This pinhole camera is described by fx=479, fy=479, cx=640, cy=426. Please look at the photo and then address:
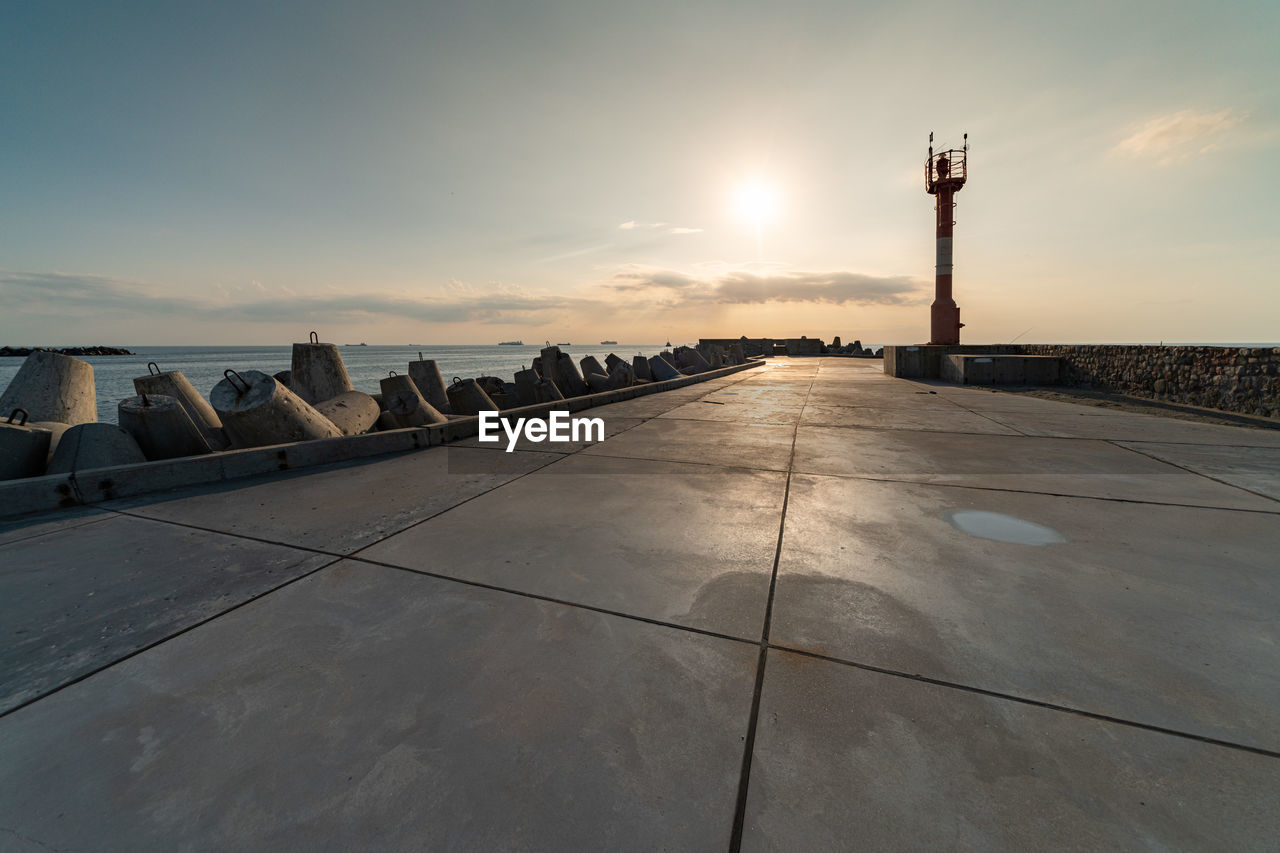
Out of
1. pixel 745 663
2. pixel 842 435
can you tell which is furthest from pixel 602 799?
pixel 842 435

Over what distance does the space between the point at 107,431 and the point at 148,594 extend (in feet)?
13.1

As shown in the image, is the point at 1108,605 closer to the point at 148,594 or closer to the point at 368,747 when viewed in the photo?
the point at 368,747

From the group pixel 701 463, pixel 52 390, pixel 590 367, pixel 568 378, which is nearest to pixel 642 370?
pixel 590 367

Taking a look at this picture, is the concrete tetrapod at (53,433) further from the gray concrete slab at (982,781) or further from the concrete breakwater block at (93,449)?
the gray concrete slab at (982,781)

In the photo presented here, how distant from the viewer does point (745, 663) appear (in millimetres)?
2158

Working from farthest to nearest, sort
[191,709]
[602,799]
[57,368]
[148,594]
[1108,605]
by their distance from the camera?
1. [57,368]
2. [148,594]
3. [1108,605]
4. [191,709]
5. [602,799]

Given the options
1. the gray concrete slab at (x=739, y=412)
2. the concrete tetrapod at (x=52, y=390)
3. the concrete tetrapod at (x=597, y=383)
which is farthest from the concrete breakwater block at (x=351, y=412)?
the concrete tetrapod at (x=597, y=383)

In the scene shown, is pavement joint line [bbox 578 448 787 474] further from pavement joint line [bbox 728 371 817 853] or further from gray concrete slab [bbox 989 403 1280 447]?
gray concrete slab [bbox 989 403 1280 447]

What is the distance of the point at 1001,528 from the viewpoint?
361 cm

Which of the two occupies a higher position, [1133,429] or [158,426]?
[158,426]

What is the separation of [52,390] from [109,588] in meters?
6.76

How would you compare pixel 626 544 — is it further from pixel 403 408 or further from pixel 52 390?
pixel 52 390

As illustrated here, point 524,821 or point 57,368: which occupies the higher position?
point 57,368

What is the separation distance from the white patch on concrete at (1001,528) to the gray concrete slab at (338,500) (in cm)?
413
